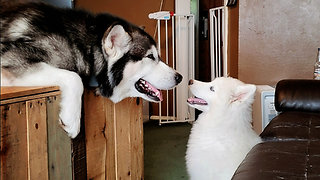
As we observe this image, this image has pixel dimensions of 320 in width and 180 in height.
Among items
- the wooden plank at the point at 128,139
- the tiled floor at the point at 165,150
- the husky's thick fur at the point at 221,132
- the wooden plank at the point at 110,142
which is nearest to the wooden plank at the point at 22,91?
the wooden plank at the point at 110,142

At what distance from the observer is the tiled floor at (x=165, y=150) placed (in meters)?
2.46

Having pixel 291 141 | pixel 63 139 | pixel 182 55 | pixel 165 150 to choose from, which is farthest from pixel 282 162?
pixel 182 55

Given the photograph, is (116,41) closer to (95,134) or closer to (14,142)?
(95,134)

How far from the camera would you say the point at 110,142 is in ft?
5.05

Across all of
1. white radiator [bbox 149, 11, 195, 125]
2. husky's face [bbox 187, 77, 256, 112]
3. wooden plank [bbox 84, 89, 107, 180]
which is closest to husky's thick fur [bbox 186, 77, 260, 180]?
husky's face [bbox 187, 77, 256, 112]

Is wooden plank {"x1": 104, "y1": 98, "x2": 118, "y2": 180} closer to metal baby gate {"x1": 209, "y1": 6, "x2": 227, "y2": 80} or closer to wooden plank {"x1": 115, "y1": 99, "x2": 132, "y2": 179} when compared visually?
wooden plank {"x1": 115, "y1": 99, "x2": 132, "y2": 179}

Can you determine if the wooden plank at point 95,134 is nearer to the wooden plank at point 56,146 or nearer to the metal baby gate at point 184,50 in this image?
the wooden plank at point 56,146

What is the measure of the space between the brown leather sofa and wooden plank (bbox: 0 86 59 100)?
0.69 m

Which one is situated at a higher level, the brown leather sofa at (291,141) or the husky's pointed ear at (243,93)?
the husky's pointed ear at (243,93)

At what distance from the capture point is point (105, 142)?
150cm

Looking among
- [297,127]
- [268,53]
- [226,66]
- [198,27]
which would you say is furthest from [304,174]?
[198,27]

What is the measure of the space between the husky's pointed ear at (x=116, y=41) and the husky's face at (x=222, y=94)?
704mm

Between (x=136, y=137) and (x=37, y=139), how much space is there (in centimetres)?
79

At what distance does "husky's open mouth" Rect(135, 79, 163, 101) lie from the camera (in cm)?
148
